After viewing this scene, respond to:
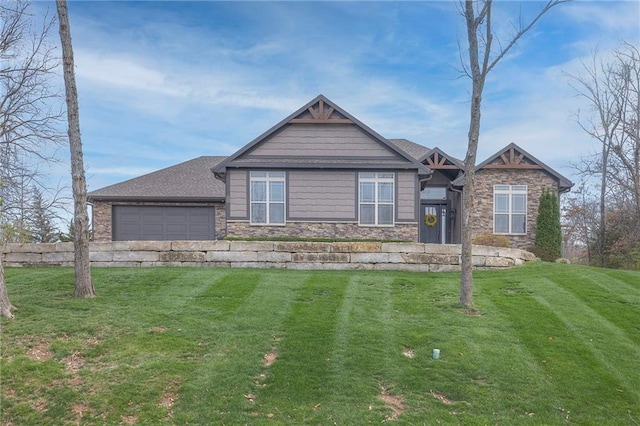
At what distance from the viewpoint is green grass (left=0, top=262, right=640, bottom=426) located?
165 inches

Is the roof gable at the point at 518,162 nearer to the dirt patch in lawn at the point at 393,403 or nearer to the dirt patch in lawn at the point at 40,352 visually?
the dirt patch in lawn at the point at 393,403

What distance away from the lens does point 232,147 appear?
1789 cm

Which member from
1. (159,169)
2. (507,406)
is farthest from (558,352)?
(159,169)

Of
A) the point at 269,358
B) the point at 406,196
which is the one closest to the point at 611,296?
the point at 269,358

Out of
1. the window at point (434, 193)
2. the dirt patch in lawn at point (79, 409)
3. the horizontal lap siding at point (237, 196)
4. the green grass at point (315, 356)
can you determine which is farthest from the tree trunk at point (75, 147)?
the window at point (434, 193)

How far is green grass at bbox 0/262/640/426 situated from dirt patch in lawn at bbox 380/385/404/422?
18mm

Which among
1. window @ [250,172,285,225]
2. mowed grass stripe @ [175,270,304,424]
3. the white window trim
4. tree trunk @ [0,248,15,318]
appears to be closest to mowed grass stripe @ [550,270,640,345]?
mowed grass stripe @ [175,270,304,424]

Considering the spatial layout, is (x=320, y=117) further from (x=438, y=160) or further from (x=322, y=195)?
(x=438, y=160)

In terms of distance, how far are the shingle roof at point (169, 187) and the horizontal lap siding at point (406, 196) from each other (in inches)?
297

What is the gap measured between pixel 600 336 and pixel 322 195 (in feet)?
31.9

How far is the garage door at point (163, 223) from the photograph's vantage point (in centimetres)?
1808

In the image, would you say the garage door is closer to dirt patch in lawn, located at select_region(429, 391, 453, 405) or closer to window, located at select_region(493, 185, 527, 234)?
window, located at select_region(493, 185, 527, 234)

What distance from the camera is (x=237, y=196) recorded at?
577 inches

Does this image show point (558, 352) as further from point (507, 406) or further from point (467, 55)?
point (467, 55)
